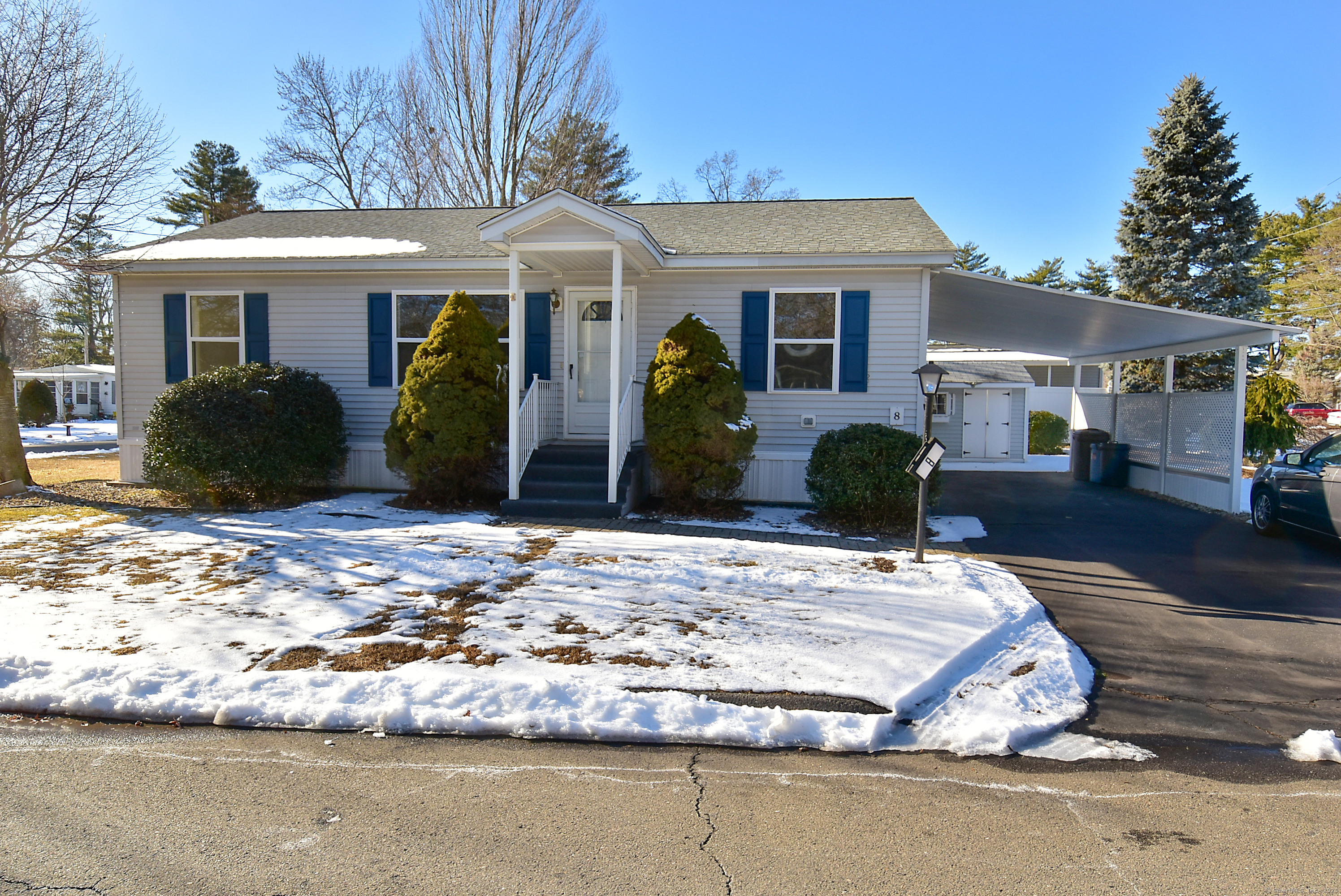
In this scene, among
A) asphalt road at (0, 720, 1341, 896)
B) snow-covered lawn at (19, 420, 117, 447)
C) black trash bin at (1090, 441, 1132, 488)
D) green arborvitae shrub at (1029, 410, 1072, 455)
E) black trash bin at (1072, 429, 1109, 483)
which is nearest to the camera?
asphalt road at (0, 720, 1341, 896)

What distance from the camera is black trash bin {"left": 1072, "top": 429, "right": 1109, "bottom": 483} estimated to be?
15.3m

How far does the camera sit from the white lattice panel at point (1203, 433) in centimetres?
1123

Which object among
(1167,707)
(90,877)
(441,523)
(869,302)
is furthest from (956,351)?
(90,877)

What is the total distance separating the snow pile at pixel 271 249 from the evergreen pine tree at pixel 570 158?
11606 mm

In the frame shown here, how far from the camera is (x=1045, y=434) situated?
22.3 meters

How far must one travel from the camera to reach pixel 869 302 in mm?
10516

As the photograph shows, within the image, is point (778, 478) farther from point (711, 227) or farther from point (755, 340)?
point (711, 227)

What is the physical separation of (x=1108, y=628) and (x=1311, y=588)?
279 cm

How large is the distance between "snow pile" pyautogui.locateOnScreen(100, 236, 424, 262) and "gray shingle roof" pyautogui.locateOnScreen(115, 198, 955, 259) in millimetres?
230

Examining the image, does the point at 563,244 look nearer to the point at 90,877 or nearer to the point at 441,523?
the point at 441,523

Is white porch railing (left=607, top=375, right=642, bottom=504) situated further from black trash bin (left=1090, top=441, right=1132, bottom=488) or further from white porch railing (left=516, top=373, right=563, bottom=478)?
black trash bin (left=1090, top=441, right=1132, bottom=488)

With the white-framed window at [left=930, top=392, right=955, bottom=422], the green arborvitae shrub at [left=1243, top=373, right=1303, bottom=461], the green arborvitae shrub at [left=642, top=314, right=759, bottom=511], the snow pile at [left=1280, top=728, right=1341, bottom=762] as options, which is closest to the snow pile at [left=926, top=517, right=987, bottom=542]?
the green arborvitae shrub at [left=642, top=314, right=759, bottom=511]

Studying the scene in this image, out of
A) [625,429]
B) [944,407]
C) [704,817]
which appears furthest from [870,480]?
[944,407]

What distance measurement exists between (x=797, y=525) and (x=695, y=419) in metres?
1.73
